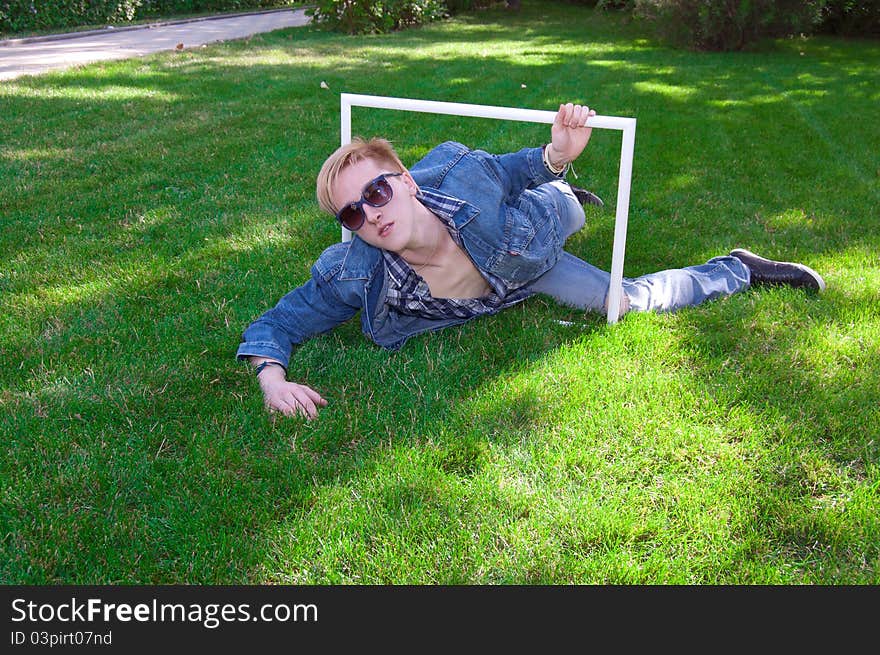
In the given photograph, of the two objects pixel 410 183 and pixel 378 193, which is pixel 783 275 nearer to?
pixel 410 183

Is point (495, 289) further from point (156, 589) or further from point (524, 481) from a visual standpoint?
point (156, 589)

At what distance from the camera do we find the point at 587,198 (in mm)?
5199

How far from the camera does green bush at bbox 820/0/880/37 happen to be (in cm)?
1506

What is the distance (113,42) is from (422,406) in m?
12.7

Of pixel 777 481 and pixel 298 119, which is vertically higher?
pixel 298 119

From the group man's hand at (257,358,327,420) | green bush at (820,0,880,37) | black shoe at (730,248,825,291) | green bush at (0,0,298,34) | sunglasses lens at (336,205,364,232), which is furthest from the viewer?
green bush at (820,0,880,37)

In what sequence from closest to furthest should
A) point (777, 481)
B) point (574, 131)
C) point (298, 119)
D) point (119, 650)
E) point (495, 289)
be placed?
point (119, 650), point (777, 481), point (574, 131), point (495, 289), point (298, 119)

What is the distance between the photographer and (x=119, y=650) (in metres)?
1.80

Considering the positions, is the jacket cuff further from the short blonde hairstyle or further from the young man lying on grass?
the short blonde hairstyle

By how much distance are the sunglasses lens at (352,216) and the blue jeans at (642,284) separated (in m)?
1.10

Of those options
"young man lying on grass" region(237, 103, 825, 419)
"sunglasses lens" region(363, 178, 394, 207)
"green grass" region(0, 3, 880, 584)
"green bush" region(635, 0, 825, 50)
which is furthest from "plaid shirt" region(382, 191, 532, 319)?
"green bush" region(635, 0, 825, 50)

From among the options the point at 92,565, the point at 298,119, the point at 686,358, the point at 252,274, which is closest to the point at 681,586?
the point at 686,358

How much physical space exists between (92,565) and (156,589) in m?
0.23

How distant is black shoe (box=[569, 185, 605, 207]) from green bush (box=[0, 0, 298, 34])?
13533mm
